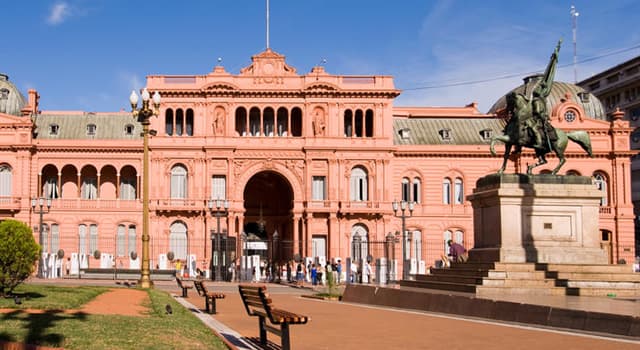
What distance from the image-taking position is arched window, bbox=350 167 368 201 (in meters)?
62.7

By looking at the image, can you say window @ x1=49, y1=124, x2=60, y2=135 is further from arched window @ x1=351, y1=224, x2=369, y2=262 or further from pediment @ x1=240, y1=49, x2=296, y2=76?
arched window @ x1=351, y1=224, x2=369, y2=262

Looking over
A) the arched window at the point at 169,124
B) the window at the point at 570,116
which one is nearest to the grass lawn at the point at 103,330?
the arched window at the point at 169,124

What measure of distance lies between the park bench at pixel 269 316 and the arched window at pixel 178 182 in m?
47.1

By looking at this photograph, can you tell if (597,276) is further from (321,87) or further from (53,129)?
(53,129)

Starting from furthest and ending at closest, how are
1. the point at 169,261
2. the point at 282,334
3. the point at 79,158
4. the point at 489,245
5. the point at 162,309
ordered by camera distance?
the point at 79,158 → the point at 169,261 → the point at 489,245 → the point at 162,309 → the point at 282,334

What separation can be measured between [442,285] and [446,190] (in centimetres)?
4274

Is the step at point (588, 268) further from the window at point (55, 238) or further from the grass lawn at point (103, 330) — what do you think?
the window at point (55, 238)

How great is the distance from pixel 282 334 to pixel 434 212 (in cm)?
5421

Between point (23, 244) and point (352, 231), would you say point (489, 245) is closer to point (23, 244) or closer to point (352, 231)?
point (23, 244)

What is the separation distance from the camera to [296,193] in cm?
6191

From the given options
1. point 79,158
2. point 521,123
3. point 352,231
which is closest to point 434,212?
point 352,231

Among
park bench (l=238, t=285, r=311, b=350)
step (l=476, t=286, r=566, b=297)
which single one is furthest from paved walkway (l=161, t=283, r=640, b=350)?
step (l=476, t=286, r=566, b=297)

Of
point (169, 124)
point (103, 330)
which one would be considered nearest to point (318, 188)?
point (169, 124)

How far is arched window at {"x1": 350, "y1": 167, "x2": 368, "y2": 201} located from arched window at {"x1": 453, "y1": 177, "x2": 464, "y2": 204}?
8.03m
